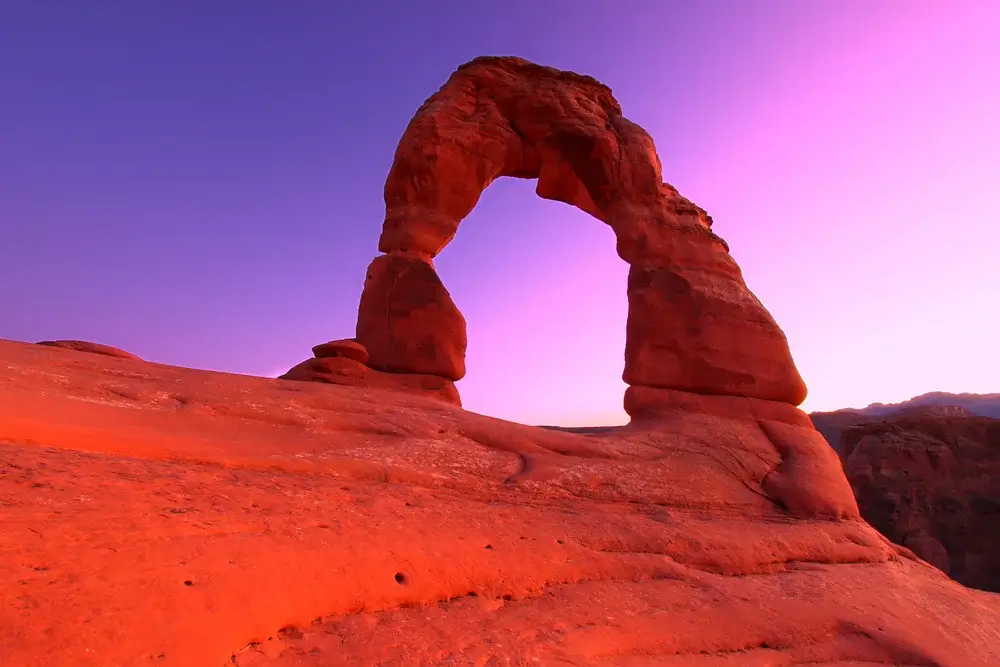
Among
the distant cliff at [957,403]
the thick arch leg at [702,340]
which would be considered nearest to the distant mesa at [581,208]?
the thick arch leg at [702,340]

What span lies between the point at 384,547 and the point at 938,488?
2358 centimetres

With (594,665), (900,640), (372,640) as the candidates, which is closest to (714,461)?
(900,640)

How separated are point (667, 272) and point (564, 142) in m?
3.28

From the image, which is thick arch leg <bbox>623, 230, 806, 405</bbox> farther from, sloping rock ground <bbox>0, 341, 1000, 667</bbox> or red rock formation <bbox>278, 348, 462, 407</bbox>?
red rock formation <bbox>278, 348, 462, 407</bbox>

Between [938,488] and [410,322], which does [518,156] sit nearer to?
[410,322]

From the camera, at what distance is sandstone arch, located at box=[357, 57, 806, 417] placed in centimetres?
938

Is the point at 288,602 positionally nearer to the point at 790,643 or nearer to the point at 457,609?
the point at 457,609

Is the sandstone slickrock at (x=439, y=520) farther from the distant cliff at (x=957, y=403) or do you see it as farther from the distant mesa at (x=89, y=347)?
the distant cliff at (x=957, y=403)

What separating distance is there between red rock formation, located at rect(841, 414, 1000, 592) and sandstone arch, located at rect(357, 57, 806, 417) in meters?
14.3

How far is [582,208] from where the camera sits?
12.3 meters

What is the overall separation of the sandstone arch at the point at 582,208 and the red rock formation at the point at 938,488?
14.3 metres

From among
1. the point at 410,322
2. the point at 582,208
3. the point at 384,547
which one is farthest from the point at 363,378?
the point at 384,547

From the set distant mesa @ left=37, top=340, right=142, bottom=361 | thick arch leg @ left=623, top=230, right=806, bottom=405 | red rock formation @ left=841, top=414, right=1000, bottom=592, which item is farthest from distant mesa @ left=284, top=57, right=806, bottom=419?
red rock formation @ left=841, top=414, right=1000, bottom=592

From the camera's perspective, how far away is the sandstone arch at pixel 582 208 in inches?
369
